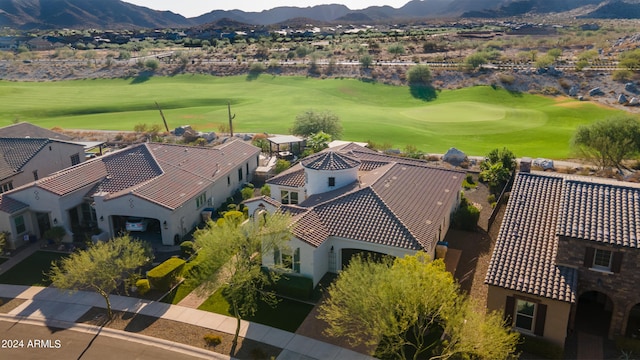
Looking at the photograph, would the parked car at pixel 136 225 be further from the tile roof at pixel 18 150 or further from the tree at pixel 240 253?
the tile roof at pixel 18 150

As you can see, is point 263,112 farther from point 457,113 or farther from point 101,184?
point 101,184

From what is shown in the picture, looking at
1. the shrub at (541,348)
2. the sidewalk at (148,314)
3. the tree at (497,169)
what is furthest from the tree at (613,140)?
the sidewalk at (148,314)

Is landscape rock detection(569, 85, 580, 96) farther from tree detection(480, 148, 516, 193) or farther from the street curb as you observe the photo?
the street curb

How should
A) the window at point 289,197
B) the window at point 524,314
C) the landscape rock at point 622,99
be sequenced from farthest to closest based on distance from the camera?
the landscape rock at point 622,99 → the window at point 289,197 → the window at point 524,314

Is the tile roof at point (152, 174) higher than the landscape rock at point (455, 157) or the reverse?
higher

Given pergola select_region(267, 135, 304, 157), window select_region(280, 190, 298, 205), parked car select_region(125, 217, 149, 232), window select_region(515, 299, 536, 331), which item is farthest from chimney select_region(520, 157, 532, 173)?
pergola select_region(267, 135, 304, 157)

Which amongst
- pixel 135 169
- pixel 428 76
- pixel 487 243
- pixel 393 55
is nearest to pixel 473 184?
pixel 487 243
